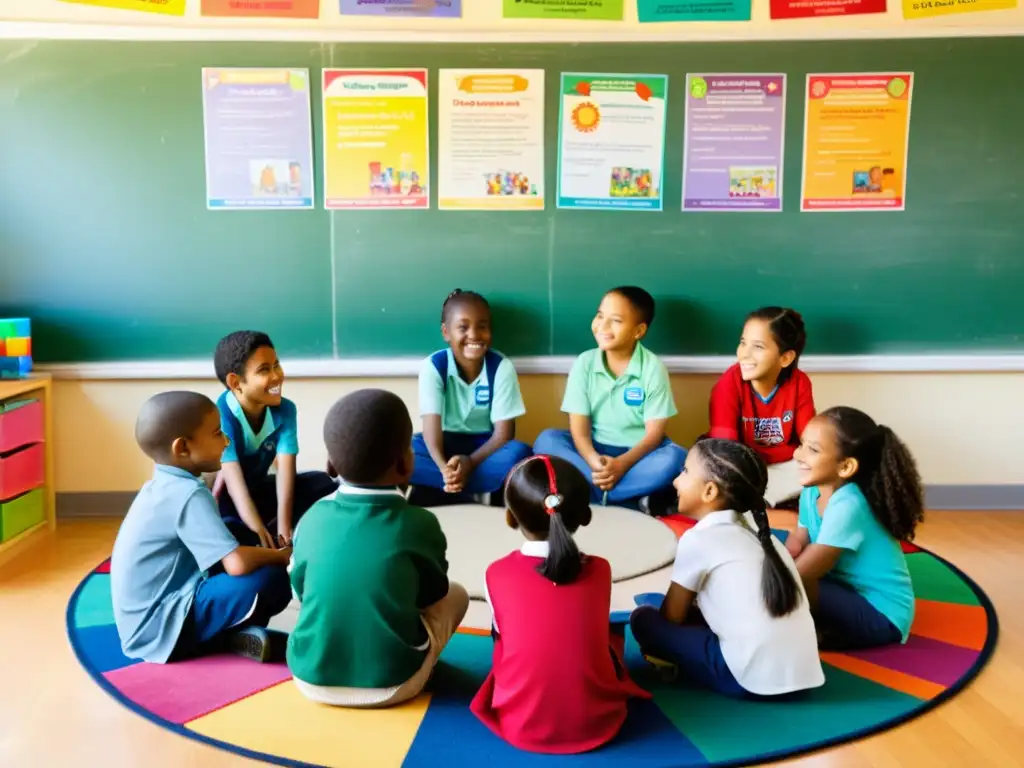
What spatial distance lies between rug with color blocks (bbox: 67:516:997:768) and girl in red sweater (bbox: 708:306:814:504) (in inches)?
48.6

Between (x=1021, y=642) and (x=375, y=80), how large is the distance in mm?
2955

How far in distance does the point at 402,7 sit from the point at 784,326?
1983 millimetres

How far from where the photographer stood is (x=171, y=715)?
192cm

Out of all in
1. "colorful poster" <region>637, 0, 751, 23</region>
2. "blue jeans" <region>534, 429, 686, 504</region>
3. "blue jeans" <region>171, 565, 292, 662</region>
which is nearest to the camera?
"blue jeans" <region>171, 565, 292, 662</region>

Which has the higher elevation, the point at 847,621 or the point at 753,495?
the point at 753,495

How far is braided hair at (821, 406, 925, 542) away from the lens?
2.22m

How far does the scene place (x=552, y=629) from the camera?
1717 mm

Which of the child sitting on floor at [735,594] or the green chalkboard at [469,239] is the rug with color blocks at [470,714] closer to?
the child sitting on floor at [735,594]

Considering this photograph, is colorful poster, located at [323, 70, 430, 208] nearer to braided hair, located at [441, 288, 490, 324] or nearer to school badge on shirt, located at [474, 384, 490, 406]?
braided hair, located at [441, 288, 490, 324]

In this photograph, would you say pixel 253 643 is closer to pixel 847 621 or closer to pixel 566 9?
pixel 847 621

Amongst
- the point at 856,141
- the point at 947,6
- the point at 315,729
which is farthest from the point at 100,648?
the point at 947,6

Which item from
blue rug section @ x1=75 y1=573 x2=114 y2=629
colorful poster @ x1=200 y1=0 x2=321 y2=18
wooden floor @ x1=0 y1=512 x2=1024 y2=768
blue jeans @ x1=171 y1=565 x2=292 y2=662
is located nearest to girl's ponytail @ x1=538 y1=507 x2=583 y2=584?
wooden floor @ x1=0 y1=512 x2=1024 y2=768

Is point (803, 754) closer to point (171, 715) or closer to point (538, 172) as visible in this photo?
point (171, 715)

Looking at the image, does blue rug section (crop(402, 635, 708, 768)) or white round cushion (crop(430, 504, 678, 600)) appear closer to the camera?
blue rug section (crop(402, 635, 708, 768))
